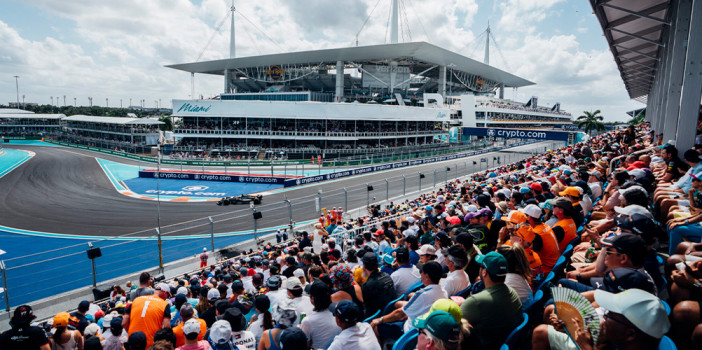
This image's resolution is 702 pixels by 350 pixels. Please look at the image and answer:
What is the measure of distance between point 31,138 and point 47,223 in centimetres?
7568

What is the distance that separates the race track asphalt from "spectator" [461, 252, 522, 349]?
41.3 ft

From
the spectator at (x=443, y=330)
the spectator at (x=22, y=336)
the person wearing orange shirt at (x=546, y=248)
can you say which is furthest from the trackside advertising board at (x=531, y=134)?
the spectator at (x=22, y=336)

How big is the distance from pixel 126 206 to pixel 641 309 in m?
25.5

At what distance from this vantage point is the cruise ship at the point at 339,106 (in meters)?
46.6

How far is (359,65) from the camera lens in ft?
211

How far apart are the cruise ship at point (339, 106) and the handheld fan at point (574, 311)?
36891mm

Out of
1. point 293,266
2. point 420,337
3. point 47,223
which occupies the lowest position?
point 47,223

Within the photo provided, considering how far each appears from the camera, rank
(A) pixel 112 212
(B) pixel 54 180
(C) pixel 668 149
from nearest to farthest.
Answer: (C) pixel 668 149, (A) pixel 112 212, (B) pixel 54 180

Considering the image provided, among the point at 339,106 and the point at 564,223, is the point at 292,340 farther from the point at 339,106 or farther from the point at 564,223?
the point at 339,106

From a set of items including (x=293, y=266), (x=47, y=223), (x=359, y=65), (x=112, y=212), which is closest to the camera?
(x=293, y=266)

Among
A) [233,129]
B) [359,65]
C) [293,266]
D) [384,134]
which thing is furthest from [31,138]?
[293,266]

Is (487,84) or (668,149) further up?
(487,84)

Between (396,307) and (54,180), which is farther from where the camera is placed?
(54,180)

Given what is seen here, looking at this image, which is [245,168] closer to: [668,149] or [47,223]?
[47,223]
